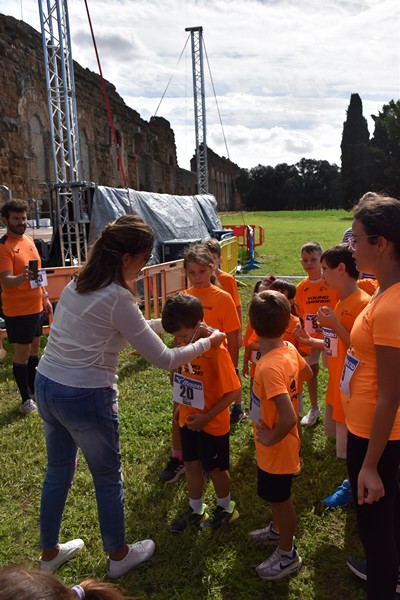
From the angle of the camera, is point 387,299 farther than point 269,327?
No

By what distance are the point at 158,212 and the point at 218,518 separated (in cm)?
835

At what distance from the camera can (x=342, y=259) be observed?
2615 millimetres

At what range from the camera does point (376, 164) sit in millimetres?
50094

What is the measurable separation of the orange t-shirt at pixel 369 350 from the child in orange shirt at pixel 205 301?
4.84 ft

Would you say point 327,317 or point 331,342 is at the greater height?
point 327,317

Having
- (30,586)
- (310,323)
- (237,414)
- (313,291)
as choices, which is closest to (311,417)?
(237,414)

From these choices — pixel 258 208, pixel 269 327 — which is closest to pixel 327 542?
pixel 269 327

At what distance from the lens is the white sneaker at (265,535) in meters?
2.55

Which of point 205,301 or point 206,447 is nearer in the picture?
point 206,447

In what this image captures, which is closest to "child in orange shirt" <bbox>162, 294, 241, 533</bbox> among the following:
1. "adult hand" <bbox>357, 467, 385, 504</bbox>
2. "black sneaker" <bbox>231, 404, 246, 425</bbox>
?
"adult hand" <bbox>357, 467, 385, 504</bbox>

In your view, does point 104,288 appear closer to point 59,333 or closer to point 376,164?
point 59,333

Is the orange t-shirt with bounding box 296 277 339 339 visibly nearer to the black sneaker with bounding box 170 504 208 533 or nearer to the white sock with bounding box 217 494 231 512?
the white sock with bounding box 217 494 231 512

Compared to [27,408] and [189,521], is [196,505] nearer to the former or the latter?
[189,521]

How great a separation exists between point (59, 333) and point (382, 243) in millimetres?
1390
